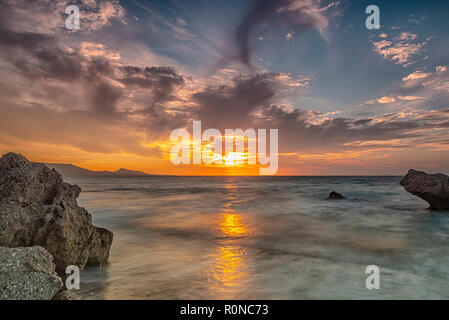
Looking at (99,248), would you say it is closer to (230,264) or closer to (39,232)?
(39,232)

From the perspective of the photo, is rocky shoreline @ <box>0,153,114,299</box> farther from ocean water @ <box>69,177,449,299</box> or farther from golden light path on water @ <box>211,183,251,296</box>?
golden light path on water @ <box>211,183,251,296</box>

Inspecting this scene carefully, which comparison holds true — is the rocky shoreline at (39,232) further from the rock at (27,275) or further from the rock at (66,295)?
the rock at (66,295)

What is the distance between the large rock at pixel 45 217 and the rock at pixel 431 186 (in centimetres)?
1517

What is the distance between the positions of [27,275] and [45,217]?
4.32 ft

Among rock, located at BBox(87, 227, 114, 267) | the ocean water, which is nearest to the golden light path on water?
the ocean water

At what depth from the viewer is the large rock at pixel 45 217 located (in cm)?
452

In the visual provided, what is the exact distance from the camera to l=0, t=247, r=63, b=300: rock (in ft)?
11.3

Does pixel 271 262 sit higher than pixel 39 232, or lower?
lower

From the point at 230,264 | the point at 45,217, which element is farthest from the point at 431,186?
the point at 45,217

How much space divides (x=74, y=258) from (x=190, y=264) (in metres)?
2.39

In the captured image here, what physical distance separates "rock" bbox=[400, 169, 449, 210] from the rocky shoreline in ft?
49.8

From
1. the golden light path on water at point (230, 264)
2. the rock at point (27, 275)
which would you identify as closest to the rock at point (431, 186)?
the golden light path on water at point (230, 264)

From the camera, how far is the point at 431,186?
43.7 ft
